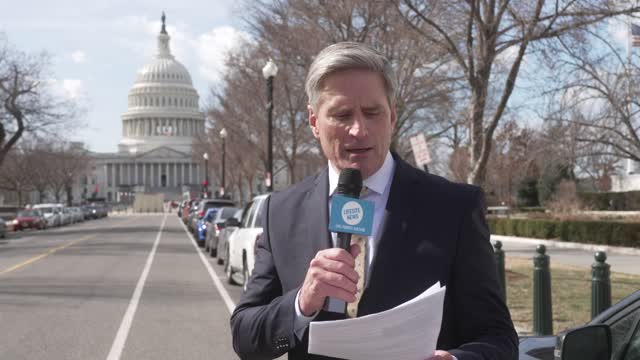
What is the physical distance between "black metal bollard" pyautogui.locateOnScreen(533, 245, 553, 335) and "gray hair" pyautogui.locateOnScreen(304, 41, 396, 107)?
777 centimetres

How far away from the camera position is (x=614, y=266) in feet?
62.5

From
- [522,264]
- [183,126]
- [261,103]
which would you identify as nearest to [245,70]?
[261,103]

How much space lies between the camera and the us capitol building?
157250 millimetres

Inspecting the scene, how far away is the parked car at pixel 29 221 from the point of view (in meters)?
52.5

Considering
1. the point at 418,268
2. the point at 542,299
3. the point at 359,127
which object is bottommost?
the point at 542,299

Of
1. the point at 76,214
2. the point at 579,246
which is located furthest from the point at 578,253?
the point at 76,214

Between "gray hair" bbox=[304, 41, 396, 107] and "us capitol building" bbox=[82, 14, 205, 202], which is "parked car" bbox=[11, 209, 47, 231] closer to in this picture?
"gray hair" bbox=[304, 41, 396, 107]

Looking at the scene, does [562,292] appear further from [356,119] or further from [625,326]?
[356,119]

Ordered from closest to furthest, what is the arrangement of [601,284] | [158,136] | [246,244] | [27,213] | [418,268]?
[418,268], [601,284], [246,244], [27,213], [158,136]

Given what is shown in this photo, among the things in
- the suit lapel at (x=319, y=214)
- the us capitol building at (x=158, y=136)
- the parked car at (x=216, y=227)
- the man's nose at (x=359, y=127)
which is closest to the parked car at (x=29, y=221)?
the parked car at (x=216, y=227)

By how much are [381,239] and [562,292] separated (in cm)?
1203

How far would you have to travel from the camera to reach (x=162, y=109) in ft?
512

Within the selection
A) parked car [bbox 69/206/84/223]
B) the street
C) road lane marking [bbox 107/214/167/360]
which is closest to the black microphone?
the street

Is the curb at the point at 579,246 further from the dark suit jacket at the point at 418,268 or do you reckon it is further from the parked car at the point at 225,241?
the dark suit jacket at the point at 418,268
